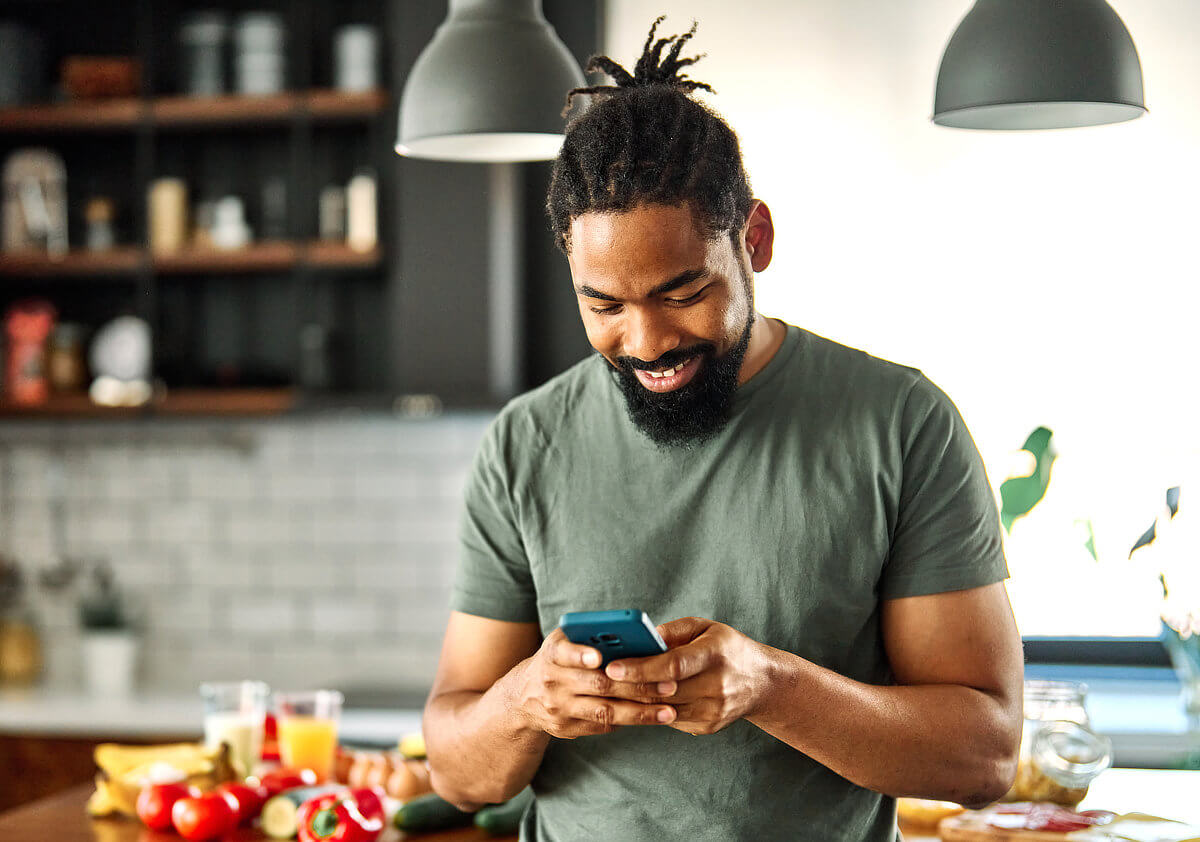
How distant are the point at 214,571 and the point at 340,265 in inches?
43.6

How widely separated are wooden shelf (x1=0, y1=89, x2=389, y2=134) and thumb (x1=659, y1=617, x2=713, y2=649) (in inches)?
110

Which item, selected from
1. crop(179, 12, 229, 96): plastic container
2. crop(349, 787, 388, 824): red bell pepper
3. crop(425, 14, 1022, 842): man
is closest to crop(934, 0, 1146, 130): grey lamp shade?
crop(425, 14, 1022, 842): man

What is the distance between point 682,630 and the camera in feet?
4.13

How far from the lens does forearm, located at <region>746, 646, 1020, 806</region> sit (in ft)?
4.30

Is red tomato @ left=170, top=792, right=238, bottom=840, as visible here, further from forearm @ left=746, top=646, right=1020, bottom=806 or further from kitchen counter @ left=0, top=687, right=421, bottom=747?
kitchen counter @ left=0, top=687, right=421, bottom=747

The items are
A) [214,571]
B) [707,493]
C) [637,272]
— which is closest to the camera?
[637,272]

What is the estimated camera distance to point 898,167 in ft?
12.2

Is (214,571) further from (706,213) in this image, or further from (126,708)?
(706,213)

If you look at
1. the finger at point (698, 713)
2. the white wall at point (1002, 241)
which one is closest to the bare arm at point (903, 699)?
Result: the finger at point (698, 713)

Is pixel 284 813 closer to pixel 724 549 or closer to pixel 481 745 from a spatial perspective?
pixel 481 745

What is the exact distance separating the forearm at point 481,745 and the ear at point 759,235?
21.0 inches

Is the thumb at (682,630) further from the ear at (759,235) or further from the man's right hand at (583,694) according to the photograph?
the ear at (759,235)

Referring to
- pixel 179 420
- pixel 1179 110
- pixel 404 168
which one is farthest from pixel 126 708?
pixel 1179 110

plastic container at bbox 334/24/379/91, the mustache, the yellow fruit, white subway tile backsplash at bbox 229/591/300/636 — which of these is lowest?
white subway tile backsplash at bbox 229/591/300/636
